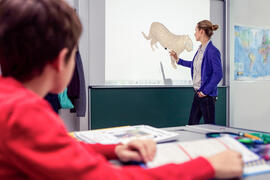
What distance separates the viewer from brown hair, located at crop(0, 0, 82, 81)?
0.48m

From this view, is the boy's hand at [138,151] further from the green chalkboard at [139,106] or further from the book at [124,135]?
the green chalkboard at [139,106]

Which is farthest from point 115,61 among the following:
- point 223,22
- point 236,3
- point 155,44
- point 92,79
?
point 236,3

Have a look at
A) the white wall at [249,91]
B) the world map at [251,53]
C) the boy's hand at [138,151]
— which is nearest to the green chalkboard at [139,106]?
the white wall at [249,91]

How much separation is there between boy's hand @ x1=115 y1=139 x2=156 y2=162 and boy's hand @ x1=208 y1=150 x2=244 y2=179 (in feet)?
0.53

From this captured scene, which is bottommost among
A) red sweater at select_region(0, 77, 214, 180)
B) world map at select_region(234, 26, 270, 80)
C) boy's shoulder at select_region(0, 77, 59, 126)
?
red sweater at select_region(0, 77, 214, 180)

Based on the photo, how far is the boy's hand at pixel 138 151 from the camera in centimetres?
68

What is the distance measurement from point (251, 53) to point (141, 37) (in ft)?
6.17

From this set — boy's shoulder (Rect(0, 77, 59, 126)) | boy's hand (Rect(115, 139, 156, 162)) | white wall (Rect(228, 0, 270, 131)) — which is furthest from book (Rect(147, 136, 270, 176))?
white wall (Rect(228, 0, 270, 131))

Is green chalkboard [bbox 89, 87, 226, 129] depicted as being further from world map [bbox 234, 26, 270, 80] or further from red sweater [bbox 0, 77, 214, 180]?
red sweater [bbox 0, 77, 214, 180]

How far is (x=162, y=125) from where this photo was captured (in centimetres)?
333

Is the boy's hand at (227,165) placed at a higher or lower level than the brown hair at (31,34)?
lower

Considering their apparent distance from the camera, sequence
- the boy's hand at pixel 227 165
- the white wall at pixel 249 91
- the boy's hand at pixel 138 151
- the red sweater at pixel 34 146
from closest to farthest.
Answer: the red sweater at pixel 34 146 < the boy's hand at pixel 227 165 < the boy's hand at pixel 138 151 < the white wall at pixel 249 91

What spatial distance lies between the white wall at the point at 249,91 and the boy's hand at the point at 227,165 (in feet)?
11.3

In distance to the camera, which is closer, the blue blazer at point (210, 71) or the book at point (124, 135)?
the book at point (124, 135)
